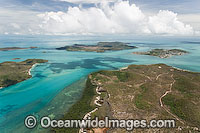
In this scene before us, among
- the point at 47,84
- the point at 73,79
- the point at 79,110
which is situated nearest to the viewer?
the point at 79,110

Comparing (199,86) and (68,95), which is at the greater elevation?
(199,86)

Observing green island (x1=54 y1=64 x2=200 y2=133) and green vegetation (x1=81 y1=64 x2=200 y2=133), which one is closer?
green island (x1=54 y1=64 x2=200 y2=133)

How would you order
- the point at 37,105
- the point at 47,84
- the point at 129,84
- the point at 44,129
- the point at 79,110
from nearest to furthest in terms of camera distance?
the point at 44,129 → the point at 79,110 → the point at 37,105 → the point at 129,84 → the point at 47,84

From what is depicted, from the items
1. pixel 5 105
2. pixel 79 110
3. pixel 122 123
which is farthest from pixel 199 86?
pixel 5 105

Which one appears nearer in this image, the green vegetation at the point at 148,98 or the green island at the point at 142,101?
the green island at the point at 142,101

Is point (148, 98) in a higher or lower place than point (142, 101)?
higher

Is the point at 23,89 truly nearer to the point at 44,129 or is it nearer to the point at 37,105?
the point at 37,105

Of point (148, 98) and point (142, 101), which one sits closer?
point (142, 101)

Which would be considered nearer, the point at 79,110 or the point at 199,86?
the point at 79,110
